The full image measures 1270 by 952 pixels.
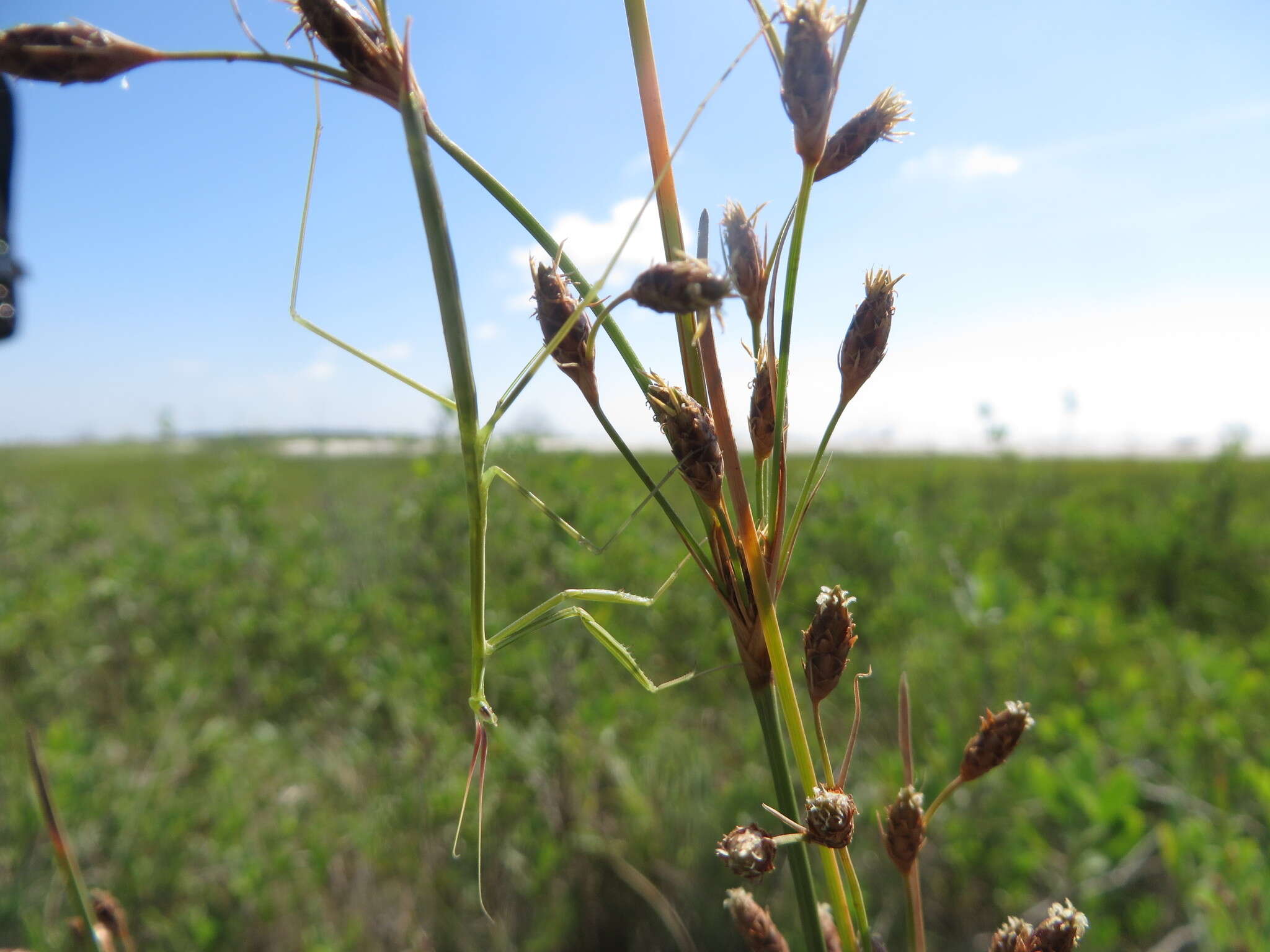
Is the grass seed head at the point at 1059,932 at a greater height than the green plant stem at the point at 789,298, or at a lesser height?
lesser

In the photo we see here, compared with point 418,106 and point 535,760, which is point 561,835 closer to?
point 535,760

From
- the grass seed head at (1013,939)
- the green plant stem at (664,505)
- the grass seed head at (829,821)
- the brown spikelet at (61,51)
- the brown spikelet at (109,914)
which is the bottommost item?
the brown spikelet at (109,914)

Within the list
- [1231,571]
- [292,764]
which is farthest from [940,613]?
[1231,571]

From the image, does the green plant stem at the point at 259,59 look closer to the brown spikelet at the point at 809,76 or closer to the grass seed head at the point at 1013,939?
the brown spikelet at the point at 809,76

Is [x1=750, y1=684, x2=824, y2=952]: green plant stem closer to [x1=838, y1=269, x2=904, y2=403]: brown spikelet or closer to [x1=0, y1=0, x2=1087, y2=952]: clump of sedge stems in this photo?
[x1=0, y1=0, x2=1087, y2=952]: clump of sedge stems

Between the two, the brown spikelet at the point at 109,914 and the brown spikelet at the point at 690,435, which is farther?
the brown spikelet at the point at 109,914

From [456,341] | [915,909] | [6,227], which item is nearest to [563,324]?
[456,341]

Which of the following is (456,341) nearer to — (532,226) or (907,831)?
(532,226)

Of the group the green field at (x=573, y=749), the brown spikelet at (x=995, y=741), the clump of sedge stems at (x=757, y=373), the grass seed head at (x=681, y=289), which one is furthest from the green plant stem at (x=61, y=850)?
the green field at (x=573, y=749)
